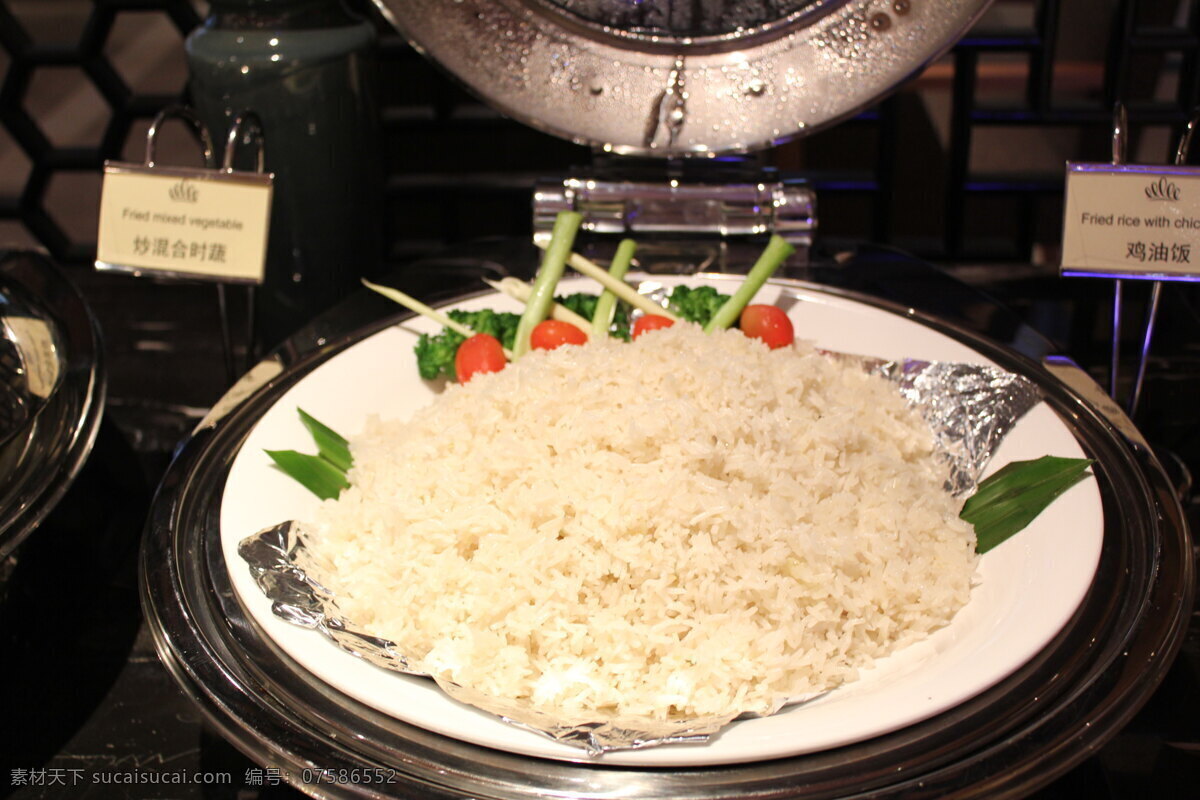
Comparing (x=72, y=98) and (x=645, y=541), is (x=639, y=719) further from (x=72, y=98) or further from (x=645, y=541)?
(x=72, y=98)

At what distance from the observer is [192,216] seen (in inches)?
48.4

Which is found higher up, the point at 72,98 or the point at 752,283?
the point at 752,283

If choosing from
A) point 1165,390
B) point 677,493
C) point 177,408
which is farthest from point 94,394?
point 1165,390

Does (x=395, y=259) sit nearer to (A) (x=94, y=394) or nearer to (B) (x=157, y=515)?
(A) (x=94, y=394)

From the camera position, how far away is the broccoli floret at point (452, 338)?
1306 millimetres

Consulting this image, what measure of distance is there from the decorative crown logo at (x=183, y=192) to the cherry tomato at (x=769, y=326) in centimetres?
78

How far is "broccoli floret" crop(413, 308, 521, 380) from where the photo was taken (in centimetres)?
131

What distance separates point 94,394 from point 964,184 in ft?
5.38

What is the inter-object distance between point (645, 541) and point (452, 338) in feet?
1.90

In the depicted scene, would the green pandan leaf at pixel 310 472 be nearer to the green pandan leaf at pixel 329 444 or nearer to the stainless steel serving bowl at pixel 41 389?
the green pandan leaf at pixel 329 444

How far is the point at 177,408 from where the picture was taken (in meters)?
1.54

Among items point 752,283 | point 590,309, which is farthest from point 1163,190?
point 590,309

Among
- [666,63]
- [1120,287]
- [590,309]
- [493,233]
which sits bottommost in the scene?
[493,233]

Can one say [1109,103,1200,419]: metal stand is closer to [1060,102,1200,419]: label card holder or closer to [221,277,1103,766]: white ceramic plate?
[1060,102,1200,419]: label card holder
